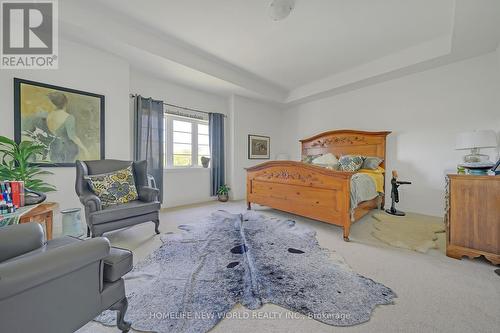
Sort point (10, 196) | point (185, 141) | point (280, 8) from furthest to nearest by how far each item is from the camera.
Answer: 1. point (185, 141)
2. point (280, 8)
3. point (10, 196)

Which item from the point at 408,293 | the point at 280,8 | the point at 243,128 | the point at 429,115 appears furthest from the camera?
the point at 243,128

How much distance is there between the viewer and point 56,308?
80 centimetres

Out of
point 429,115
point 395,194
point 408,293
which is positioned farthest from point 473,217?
point 429,115

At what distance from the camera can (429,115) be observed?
3.42m

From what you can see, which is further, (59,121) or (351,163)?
(351,163)

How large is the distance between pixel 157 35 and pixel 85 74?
3.90ft

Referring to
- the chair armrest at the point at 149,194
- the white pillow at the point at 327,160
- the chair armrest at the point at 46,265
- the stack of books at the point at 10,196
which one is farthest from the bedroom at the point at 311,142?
the chair armrest at the point at 149,194

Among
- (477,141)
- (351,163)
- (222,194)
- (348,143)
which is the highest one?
(348,143)

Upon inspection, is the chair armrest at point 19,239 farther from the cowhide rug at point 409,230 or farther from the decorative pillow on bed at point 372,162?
the decorative pillow on bed at point 372,162

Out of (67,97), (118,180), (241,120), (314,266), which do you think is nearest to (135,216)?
(118,180)

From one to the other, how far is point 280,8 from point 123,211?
297 centimetres

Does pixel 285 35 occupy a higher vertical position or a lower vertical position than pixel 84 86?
higher

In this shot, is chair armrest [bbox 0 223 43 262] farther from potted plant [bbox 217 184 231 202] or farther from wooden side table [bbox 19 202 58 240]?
potted plant [bbox 217 184 231 202]

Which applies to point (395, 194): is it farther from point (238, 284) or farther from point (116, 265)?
point (116, 265)
